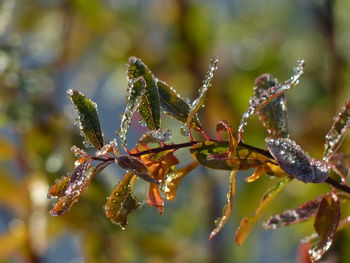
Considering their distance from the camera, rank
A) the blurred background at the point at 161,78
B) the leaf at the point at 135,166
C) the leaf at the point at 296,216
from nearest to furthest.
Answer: the leaf at the point at 135,166 < the leaf at the point at 296,216 < the blurred background at the point at 161,78

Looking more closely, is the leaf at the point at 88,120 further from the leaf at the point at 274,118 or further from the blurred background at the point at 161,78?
the blurred background at the point at 161,78

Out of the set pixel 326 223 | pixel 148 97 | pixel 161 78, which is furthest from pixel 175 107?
pixel 161 78

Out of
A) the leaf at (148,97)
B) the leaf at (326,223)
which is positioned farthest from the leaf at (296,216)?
the leaf at (148,97)

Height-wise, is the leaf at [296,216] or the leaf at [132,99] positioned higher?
the leaf at [132,99]

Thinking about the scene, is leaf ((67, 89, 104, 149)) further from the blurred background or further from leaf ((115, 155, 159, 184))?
the blurred background

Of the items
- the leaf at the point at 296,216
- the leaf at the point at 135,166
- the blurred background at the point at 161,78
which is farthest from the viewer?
the blurred background at the point at 161,78

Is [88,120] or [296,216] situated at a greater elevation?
[88,120]

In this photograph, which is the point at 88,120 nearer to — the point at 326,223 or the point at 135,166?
the point at 135,166

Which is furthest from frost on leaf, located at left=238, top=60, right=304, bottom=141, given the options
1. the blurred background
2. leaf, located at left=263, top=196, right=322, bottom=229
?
the blurred background
